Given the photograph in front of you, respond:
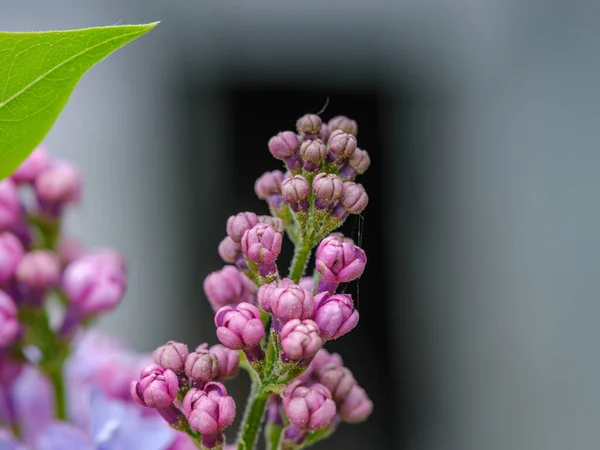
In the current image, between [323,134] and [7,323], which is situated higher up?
[323,134]

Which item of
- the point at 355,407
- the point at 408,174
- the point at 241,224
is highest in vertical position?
the point at 408,174

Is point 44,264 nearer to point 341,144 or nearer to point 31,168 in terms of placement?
point 31,168

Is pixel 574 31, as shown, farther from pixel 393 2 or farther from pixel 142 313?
pixel 142 313

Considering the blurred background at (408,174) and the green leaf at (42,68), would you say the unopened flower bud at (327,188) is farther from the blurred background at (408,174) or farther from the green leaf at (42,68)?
the blurred background at (408,174)

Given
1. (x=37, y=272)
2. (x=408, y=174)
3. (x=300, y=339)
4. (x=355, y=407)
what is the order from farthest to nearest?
(x=408, y=174) → (x=37, y=272) → (x=355, y=407) → (x=300, y=339)

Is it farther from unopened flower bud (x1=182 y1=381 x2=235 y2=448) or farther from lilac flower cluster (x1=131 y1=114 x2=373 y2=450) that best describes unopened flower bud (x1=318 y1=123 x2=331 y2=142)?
unopened flower bud (x1=182 y1=381 x2=235 y2=448)

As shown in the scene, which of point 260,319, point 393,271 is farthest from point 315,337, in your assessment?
point 393,271

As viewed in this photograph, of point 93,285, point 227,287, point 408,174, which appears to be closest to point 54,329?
point 93,285
